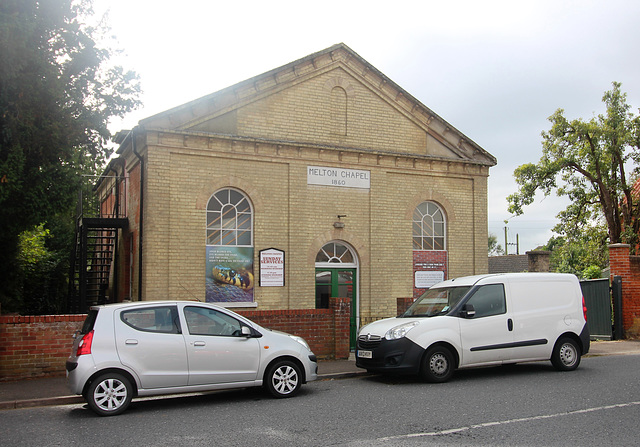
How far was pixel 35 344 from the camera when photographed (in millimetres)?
10734

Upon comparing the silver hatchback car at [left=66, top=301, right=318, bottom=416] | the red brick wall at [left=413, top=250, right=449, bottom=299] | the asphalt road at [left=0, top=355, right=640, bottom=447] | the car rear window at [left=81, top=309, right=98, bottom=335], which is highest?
the red brick wall at [left=413, top=250, right=449, bottom=299]

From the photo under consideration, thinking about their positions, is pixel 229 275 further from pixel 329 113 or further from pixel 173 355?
pixel 173 355

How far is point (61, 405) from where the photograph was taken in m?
9.08

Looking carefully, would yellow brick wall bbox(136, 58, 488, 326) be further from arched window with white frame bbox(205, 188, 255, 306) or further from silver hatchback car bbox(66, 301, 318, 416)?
silver hatchback car bbox(66, 301, 318, 416)

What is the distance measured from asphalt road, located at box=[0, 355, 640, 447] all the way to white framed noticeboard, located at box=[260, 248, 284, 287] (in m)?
4.71

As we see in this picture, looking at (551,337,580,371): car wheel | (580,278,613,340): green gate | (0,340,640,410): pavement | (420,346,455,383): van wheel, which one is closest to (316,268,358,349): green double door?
(0,340,640,410): pavement

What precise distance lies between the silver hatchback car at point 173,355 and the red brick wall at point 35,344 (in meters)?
2.75

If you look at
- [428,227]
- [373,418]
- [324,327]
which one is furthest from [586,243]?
[373,418]

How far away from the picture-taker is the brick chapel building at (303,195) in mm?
14000

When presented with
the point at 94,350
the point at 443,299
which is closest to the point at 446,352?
the point at 443,299

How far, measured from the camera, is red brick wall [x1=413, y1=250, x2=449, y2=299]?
1677 cm

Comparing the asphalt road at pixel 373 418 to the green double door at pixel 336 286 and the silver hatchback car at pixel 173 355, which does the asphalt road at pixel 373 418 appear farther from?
the green double door at pixel 336 286

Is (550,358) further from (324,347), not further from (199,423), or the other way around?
(199,423)

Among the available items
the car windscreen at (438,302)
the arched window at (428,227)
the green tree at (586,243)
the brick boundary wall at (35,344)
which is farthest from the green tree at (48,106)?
the green tree at (586,243)
